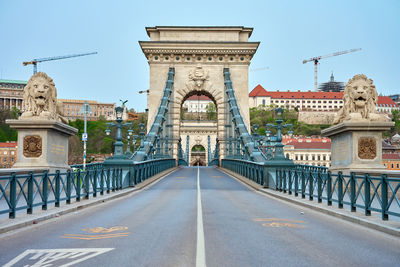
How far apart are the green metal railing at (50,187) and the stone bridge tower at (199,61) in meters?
31.4

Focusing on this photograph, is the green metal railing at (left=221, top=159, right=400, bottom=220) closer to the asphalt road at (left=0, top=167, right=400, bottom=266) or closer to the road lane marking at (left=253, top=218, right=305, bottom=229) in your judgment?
the asphalt road at (left=0, top=167, right=400, bottom=266)

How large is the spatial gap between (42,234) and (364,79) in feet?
43.4

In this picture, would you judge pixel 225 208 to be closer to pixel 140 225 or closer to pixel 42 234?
pixel 140 225

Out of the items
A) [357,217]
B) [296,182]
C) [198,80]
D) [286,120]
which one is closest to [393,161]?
[296,182]

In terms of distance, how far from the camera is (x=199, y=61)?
52656 millimetres

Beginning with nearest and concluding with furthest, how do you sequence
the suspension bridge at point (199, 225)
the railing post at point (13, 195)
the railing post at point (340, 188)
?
the suspension bridge at point (199, 225), the railing post at point (13, 195), the railing post at point (340, 188)

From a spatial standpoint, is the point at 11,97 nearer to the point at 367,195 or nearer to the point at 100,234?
the point at 100,234

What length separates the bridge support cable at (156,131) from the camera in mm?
28244

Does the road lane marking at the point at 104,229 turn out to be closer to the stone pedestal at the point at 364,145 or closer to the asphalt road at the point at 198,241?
the asphalt road at the point at 198,241

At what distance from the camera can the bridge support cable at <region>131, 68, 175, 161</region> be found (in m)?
28.2

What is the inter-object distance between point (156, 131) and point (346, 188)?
82.6ft

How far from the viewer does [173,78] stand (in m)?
51.8

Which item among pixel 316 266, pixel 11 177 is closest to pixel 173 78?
pixel 11 177

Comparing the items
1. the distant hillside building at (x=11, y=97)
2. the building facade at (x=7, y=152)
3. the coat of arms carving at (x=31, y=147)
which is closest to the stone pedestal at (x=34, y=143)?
the coat of arms carving at (x=31, y=147)
